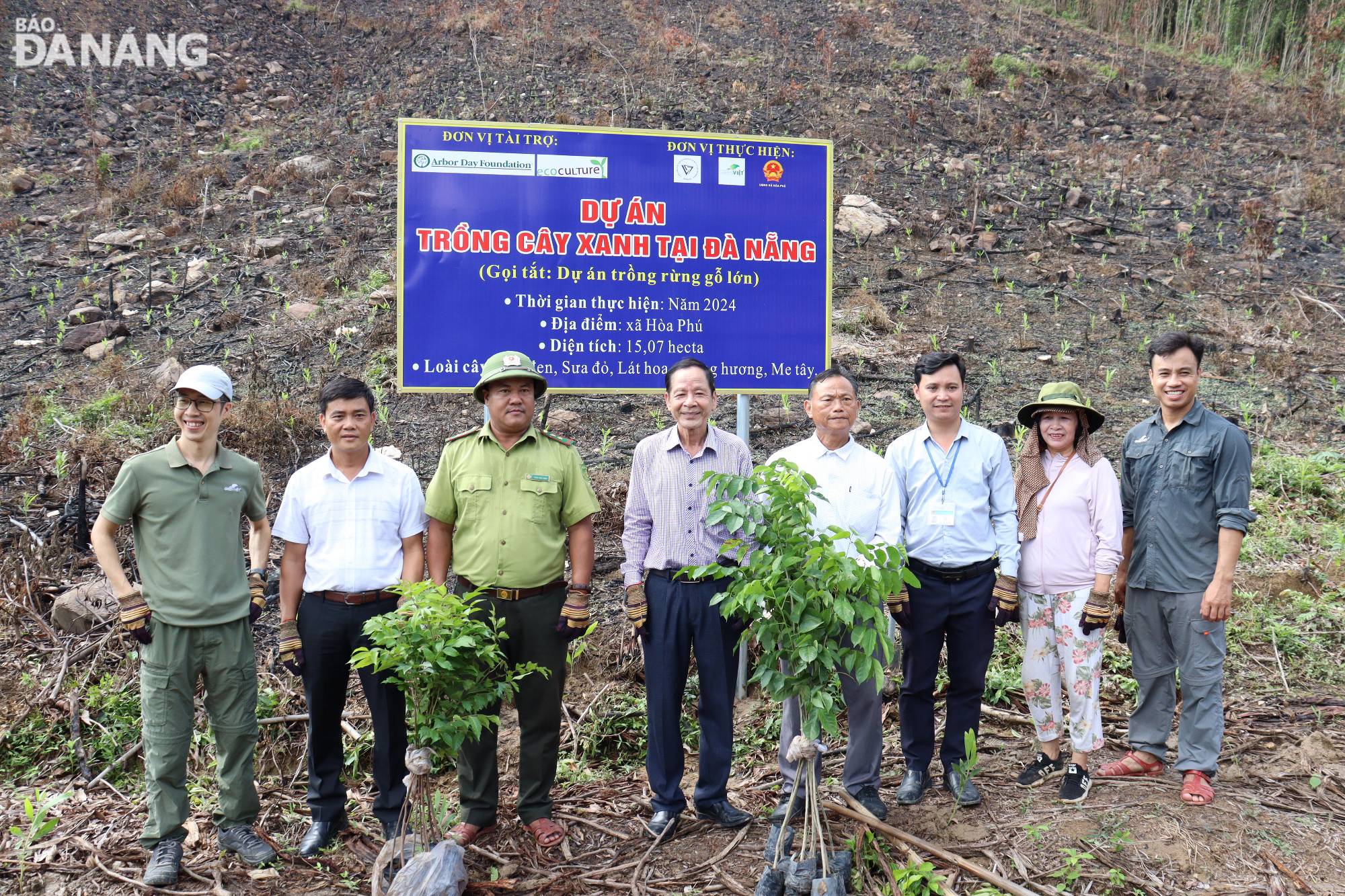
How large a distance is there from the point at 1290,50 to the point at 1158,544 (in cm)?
1890

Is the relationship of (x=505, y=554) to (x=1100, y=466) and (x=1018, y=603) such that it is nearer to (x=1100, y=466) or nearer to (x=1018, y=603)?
(x=1018, y=603)

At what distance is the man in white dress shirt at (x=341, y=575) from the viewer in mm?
3557

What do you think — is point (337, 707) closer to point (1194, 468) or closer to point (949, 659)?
point (949, 659)

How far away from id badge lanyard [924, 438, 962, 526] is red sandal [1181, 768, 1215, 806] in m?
1.54

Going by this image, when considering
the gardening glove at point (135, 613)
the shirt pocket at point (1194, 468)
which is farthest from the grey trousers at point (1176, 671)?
the gardening glove at point (135, 613)

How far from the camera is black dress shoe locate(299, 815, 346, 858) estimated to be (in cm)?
364

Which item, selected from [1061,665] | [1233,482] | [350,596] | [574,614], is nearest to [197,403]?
[350,596]

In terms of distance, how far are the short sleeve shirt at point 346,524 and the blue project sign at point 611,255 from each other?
102 cm

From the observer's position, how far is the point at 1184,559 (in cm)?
381

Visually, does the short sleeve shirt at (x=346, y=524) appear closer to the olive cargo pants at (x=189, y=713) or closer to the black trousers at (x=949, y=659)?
the olive cargo pants at (x=189, y=713)

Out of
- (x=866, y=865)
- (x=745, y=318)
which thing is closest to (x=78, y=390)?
(x=745, y=318)

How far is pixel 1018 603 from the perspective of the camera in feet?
12.4

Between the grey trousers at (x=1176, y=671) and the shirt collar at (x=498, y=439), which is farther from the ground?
the shirt collar at (x=498, y=439)

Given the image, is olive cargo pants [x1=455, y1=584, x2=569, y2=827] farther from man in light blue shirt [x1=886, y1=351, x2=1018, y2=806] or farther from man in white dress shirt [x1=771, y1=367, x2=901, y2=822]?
man in light blue shirt [x1=886, y1=351, x2=1018, y2=806]
